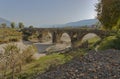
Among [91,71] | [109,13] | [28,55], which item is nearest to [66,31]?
[28,55]

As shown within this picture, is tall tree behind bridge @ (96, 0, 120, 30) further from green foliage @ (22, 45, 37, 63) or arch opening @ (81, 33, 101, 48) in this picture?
green foliage @ (22, 45, 37, 63)

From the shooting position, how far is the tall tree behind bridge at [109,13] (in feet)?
150

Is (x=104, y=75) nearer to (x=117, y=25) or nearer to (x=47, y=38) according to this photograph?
(x=117, y=25)

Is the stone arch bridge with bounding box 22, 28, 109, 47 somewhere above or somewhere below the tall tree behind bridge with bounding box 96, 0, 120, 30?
below

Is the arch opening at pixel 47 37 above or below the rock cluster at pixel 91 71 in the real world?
below

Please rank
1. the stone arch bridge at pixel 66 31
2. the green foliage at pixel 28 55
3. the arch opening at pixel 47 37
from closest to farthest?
the green foliage at pixel 28 55 → the stone arch bridge at pixel 66 31 → the arch opening at pixel 47 37

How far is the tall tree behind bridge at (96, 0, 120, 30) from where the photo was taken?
150 feet

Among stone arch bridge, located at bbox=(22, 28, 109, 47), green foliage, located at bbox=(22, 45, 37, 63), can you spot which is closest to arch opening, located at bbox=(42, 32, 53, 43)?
stone arch bridge, located at bbox=(22, 28, 109, 47)

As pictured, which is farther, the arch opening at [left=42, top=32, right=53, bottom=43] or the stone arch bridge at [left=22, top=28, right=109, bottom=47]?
the arch opening at [left=42, top=32, right=53, bottom=43]

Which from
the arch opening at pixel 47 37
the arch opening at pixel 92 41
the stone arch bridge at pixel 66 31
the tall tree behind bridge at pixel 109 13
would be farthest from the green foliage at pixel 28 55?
the arch opening at pixel 47 37

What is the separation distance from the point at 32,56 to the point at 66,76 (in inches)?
1329

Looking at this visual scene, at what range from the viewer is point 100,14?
50.4 metres

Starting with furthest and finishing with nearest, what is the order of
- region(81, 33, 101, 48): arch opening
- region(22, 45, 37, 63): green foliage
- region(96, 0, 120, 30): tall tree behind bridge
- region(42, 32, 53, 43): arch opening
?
region(42, 32, 53, 43): arch opening
region(81, 33, 101, 48): arch opening
region(22, 45, 37, 63): green foliage
region(96, 0, 120, 30): tall tree behind bridge

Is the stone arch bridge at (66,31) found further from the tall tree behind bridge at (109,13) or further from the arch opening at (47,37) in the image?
the tall tree behind bridge at (109,13)
